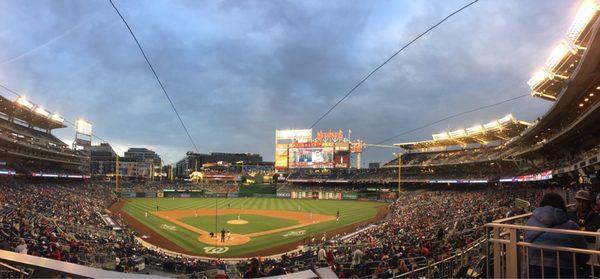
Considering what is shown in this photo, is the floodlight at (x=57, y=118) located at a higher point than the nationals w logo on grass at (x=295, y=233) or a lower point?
higher

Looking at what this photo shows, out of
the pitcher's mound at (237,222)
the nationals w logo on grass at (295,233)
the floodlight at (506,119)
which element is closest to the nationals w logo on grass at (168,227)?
the pitcher's mound at (237,222)

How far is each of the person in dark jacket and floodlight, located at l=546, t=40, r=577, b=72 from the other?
1065 inches

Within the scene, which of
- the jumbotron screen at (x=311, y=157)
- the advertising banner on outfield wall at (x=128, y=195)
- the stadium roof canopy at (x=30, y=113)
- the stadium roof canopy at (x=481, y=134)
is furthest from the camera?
the jumbotron screen at (x=311, y=157)

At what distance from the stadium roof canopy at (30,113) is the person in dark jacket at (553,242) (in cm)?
5787

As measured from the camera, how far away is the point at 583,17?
21266mm

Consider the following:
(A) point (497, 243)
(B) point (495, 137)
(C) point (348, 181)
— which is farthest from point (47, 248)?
(C) point (348, 181)

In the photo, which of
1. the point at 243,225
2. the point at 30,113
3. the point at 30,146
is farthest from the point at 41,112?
the point at 243,225

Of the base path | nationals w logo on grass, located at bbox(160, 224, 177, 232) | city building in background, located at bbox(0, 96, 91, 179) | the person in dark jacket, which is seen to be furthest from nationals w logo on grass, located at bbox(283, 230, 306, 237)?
city building in background, located at bbox(0, 96, 91, 179)

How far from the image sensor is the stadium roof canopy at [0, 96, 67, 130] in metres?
49.9

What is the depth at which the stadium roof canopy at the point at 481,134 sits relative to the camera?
168 feet

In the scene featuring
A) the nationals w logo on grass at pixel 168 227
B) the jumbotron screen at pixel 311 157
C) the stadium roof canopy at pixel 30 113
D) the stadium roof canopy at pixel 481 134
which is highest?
the stadium roof canopy at pixel 30 113

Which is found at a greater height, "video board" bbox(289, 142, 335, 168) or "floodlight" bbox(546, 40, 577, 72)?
"floodlight" bbox(546, 40, 577, 72)

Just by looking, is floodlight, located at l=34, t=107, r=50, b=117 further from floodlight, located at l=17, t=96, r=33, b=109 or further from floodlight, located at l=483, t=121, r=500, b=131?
floodlight, located at l=483, t=121, r=500, b=131

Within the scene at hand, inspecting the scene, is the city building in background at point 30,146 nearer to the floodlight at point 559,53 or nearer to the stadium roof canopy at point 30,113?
the stadium roof canopy at point 30,113
